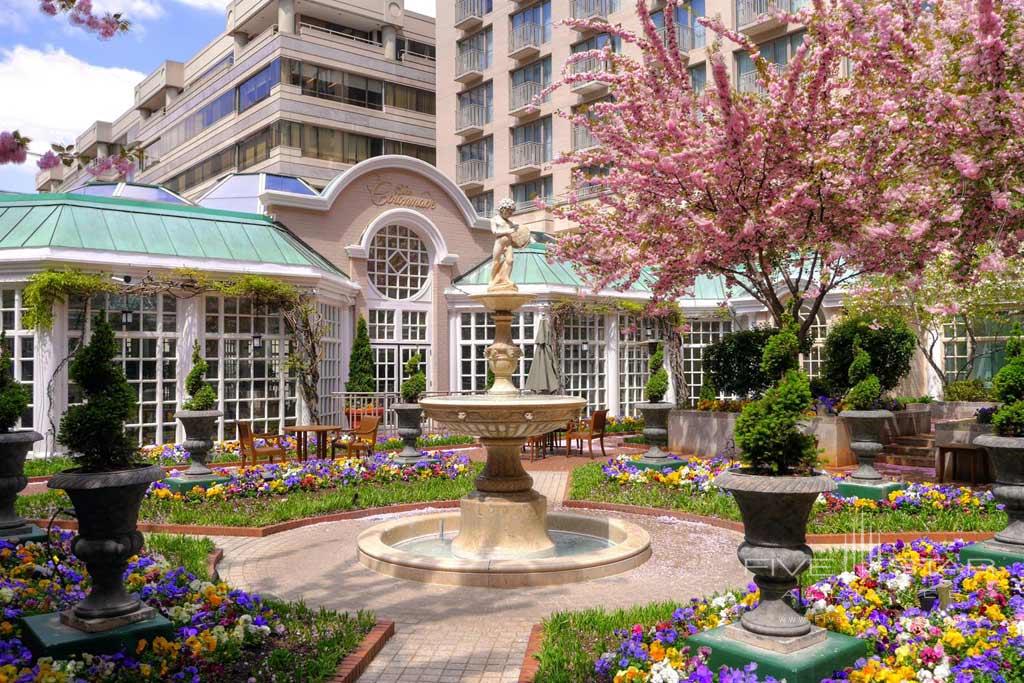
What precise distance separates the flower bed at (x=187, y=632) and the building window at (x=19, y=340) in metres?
9.23

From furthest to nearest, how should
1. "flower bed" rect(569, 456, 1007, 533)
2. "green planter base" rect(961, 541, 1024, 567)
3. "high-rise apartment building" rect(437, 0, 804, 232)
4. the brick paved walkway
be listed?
1. "high-rise apartment building" rect(437, 0, 804, 232)
2. "flower bed" rect(569, 456, 1007, 533)
3. "green planter base" rect(961, 541, 1024, 567)
4. the brick paved walkway

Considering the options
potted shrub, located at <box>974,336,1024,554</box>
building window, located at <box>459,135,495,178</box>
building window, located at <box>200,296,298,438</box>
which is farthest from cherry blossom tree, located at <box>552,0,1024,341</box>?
building window, located at <box>459,135,495,178</box>

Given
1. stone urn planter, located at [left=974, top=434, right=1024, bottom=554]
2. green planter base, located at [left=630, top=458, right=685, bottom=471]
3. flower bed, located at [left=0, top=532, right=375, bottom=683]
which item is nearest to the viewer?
flower bed, located at [left=0, top=532, right=375, bottom=683]

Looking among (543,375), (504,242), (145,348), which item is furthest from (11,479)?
(543,375)

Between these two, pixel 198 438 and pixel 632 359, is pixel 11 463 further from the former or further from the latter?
pixel 632 359

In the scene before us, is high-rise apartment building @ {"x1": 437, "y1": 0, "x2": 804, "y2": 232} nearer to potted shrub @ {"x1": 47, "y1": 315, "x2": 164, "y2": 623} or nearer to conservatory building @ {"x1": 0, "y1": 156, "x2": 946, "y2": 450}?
conservatory building @ {"x1": 0, "y1": 156, "x2": 946, "y2": 450}

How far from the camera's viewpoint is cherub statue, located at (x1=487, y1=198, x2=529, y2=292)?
27.3 ft

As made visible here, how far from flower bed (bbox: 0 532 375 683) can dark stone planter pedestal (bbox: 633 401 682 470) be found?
23.2 ft

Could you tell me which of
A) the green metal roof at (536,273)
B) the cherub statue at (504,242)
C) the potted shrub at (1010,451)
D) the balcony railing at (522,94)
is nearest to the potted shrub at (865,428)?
the potted shrub at (1010,451)

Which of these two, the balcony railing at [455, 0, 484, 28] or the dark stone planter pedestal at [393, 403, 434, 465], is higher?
the balcony railing at [455, 0, 484, 28]

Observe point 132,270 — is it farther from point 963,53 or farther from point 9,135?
point 963,53

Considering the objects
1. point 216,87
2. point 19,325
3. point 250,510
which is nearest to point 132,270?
point 19,325

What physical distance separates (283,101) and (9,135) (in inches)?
1198

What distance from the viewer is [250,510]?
979 cm
